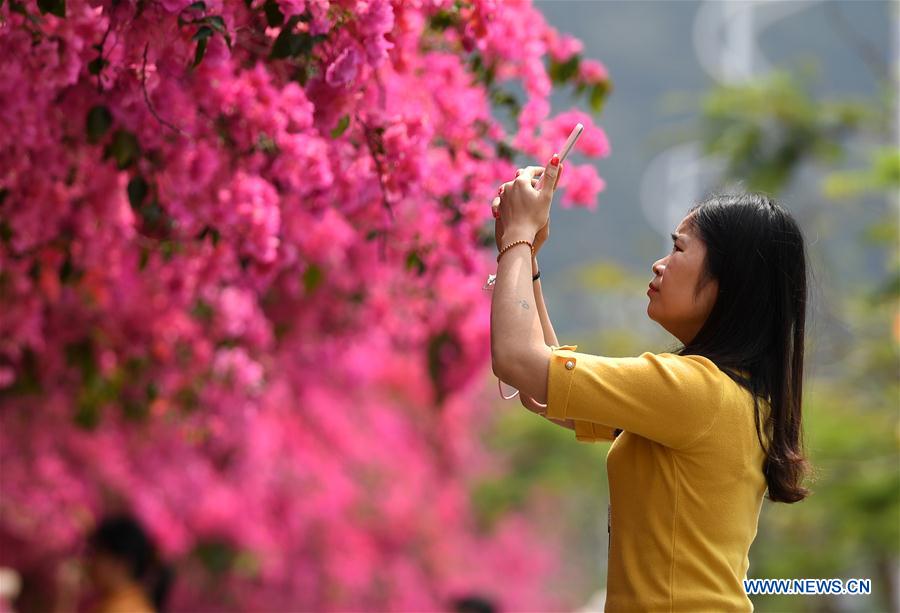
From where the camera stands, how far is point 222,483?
11.7 metres

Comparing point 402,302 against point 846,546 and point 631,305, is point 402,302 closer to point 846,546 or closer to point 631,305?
point 846,546

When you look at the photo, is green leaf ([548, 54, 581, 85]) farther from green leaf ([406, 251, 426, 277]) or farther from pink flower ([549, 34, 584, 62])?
green leaf ([406, 251, 426, 277])

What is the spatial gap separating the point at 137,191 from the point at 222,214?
0.79 ft

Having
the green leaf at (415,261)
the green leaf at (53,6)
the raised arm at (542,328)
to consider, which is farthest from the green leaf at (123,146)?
the raised arm at (542,328)

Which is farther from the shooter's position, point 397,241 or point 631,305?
point 631,305

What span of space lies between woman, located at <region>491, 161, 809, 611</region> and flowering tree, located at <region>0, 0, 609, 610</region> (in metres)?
0.93

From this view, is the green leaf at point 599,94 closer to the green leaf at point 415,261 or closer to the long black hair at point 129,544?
the green leaf at point 415,261

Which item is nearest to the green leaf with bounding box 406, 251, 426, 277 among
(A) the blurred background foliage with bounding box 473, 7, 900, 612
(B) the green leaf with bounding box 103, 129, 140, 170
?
(B) the green leaf with bounding box 103, 129, 140, 170

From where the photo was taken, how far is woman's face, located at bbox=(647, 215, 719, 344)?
257 cm

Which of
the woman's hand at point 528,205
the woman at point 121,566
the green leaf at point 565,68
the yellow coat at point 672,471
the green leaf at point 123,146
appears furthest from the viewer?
the woman at point 121,566

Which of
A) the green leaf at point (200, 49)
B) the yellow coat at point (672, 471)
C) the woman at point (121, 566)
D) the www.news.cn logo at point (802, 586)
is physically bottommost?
the woman at point (121, 566)

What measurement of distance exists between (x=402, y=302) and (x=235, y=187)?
108 inches

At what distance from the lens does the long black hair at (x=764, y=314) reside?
100.0 inches

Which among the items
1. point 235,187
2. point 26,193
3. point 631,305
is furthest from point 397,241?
point 631,305
